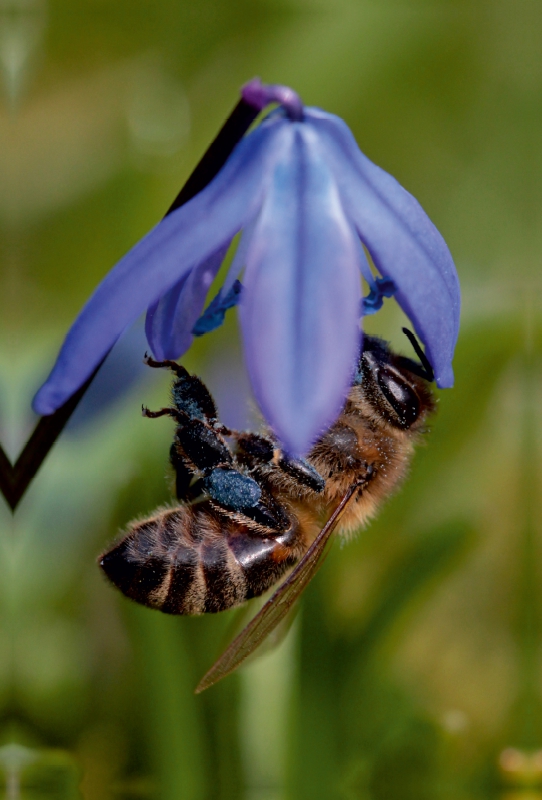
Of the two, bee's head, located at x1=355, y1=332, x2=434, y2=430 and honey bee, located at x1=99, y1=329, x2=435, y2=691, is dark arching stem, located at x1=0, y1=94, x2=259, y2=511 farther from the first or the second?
bee's head, located at x1=355, y1=332, x2=434, y2=430

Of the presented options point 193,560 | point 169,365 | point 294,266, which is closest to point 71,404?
point 169,365

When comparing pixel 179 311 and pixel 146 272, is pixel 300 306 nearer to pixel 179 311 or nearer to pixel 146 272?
pixel 146 272

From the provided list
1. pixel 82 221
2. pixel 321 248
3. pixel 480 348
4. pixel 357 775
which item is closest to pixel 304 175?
pixel 321 248

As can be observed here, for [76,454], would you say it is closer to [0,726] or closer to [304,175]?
[0,726]

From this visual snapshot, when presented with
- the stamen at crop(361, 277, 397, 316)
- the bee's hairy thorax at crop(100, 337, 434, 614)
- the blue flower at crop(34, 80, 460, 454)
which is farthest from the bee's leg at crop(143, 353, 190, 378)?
the stamen at crop(361, 277, 397, 316)

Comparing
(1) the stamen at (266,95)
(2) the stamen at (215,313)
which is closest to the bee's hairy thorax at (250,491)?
(2) the stamen at (215,313)
